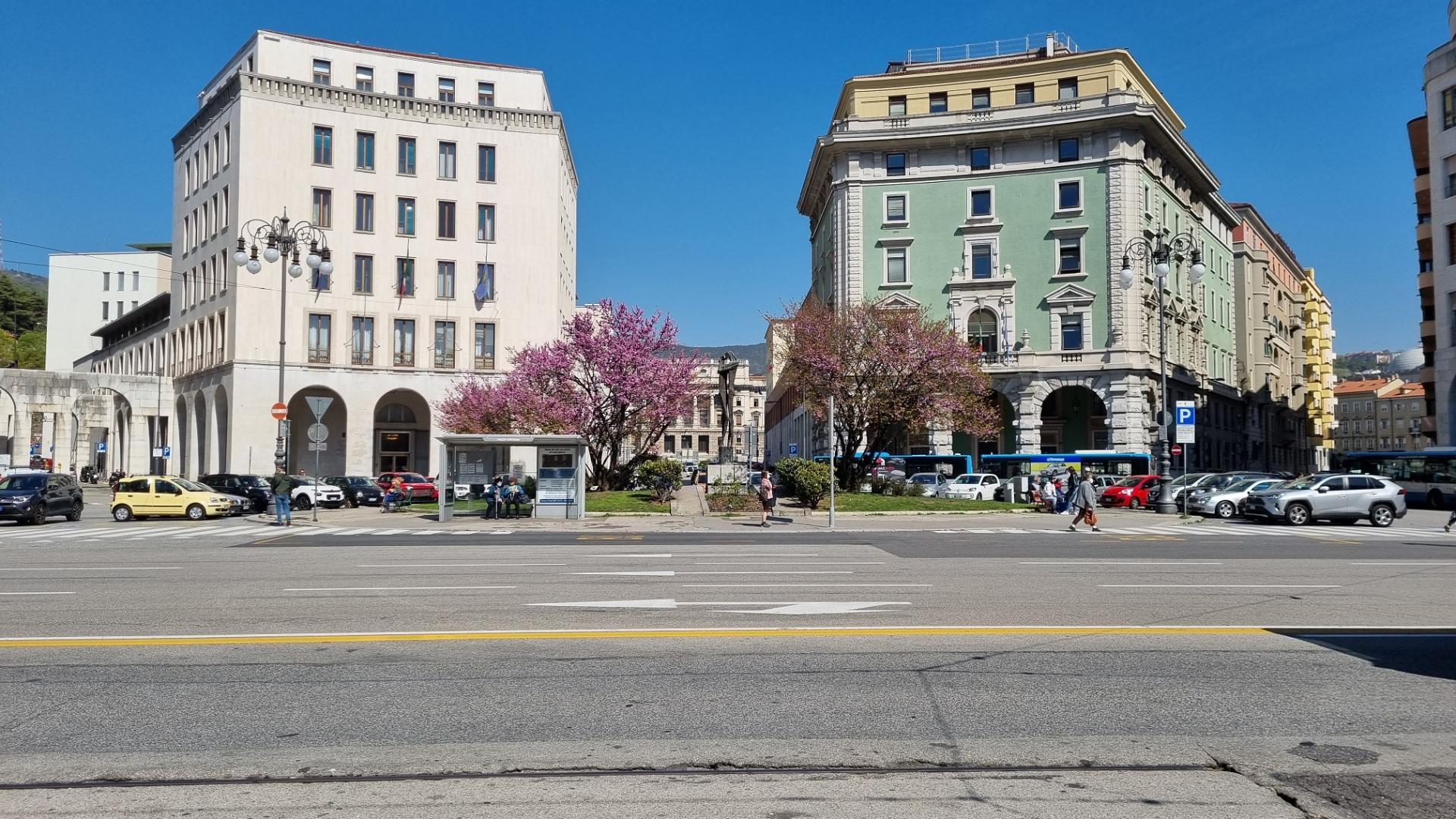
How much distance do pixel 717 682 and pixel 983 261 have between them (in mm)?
54907

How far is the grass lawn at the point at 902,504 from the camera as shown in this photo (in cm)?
3569

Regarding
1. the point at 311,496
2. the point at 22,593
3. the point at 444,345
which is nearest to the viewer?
the point at 22,593

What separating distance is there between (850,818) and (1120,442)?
54.1 m

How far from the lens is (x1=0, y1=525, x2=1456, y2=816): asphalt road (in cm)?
545

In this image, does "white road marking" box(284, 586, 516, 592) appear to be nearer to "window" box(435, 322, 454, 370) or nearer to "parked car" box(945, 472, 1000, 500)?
"parked car" box(945, 472, 1000, 500)

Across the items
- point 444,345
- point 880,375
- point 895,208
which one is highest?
point 895,208

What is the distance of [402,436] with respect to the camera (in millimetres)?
60844

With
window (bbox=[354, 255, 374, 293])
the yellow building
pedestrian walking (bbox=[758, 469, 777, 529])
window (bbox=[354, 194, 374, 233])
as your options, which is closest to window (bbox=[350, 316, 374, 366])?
window (bbox=[354, 255, 374, 293])

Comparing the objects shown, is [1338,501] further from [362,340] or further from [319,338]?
[319,338]

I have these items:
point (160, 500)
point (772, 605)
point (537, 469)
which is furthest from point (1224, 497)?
point (160, 500)

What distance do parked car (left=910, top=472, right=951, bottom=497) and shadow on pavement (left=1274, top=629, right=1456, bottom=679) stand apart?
3285cm

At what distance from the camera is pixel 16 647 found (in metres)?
8.74

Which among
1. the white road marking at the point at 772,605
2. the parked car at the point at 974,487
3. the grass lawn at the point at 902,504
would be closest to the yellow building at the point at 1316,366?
the parked car at the point at 974,487

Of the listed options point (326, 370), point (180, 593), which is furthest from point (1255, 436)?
point (180, 593)
